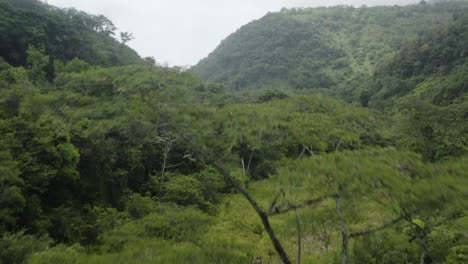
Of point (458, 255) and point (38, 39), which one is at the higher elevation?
point (38, 39)

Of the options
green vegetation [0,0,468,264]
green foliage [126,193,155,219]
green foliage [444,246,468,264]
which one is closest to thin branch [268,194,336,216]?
green vegetation [0,0,468,264]

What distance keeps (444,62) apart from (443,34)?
7259 millimetres

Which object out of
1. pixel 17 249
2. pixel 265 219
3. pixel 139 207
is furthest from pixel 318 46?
pixel 17 249

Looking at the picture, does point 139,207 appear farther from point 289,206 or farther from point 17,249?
point 289,206

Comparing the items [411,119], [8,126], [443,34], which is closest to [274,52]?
[443,34]

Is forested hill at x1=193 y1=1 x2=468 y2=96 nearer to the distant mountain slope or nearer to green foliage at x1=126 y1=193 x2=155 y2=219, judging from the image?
the distant mountain slope

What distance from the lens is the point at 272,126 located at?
3.62m

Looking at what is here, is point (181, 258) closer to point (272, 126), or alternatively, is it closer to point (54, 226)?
point (272, 126)

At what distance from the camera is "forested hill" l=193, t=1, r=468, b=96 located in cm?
7269

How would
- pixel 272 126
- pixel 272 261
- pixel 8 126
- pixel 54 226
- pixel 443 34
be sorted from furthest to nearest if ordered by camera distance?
pixel 443 34 < pixel 54 226 < pixel 8 126 < pixel 272 261 < pixel 272 126

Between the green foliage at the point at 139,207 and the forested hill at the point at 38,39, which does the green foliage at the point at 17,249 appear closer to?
the green foliage at the point at 139,207

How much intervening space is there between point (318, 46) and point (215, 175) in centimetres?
8328

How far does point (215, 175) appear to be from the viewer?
16.3m

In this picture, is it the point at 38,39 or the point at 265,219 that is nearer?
the point at 265,219
